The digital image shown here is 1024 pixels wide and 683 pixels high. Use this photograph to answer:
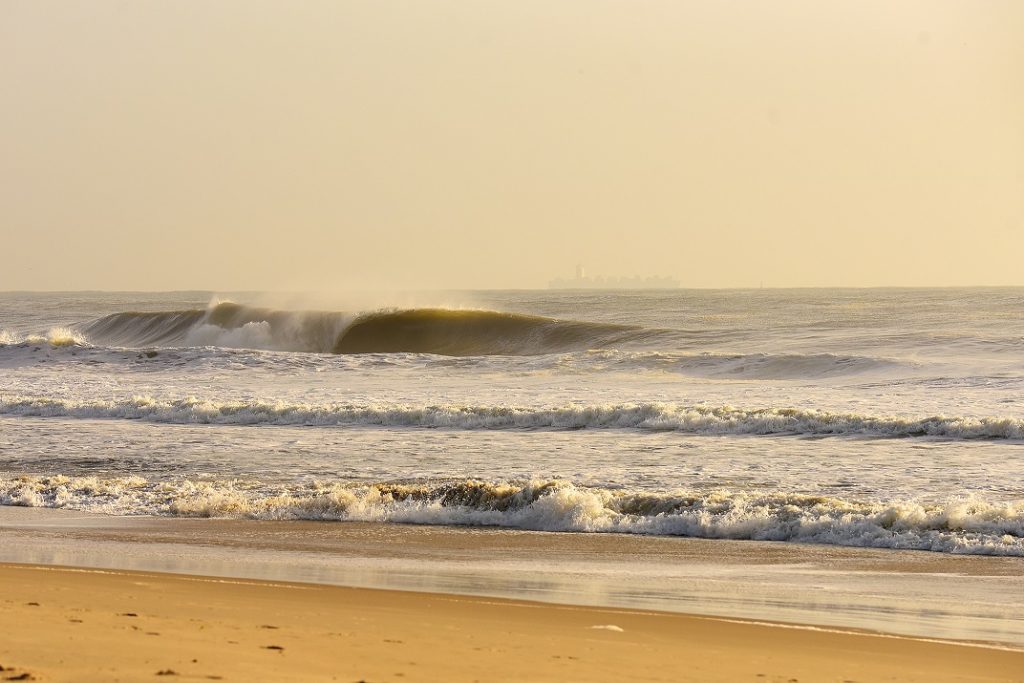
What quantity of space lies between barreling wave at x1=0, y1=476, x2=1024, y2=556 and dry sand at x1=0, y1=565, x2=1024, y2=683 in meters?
3.25

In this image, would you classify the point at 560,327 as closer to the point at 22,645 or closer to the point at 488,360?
the point at 488,360

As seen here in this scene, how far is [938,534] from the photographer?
9.23m

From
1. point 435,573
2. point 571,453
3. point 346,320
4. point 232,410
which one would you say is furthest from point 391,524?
point 346,320

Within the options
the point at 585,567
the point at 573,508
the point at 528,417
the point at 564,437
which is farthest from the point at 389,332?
the point at 585,567

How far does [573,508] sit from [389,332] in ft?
100

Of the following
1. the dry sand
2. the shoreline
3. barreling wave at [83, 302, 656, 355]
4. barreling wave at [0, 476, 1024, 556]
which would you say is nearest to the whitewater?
barreling wave at [0, 476, 1024, 556]

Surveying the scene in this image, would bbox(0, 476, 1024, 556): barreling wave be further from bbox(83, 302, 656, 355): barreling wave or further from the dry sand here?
bbox(83, 302, 656, 355): barreling wave

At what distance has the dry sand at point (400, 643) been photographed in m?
5.07

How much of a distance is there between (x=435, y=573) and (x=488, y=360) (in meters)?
21.1

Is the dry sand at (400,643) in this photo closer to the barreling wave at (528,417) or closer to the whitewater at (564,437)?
the whitewater at (564,437)

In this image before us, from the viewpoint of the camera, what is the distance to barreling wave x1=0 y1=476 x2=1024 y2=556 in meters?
9.41

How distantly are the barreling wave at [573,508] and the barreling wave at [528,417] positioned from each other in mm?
5381

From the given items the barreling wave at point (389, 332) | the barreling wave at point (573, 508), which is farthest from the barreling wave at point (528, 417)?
the barreling wave at point (389, 332)

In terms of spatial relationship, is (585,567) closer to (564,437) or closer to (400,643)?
(400,643)
